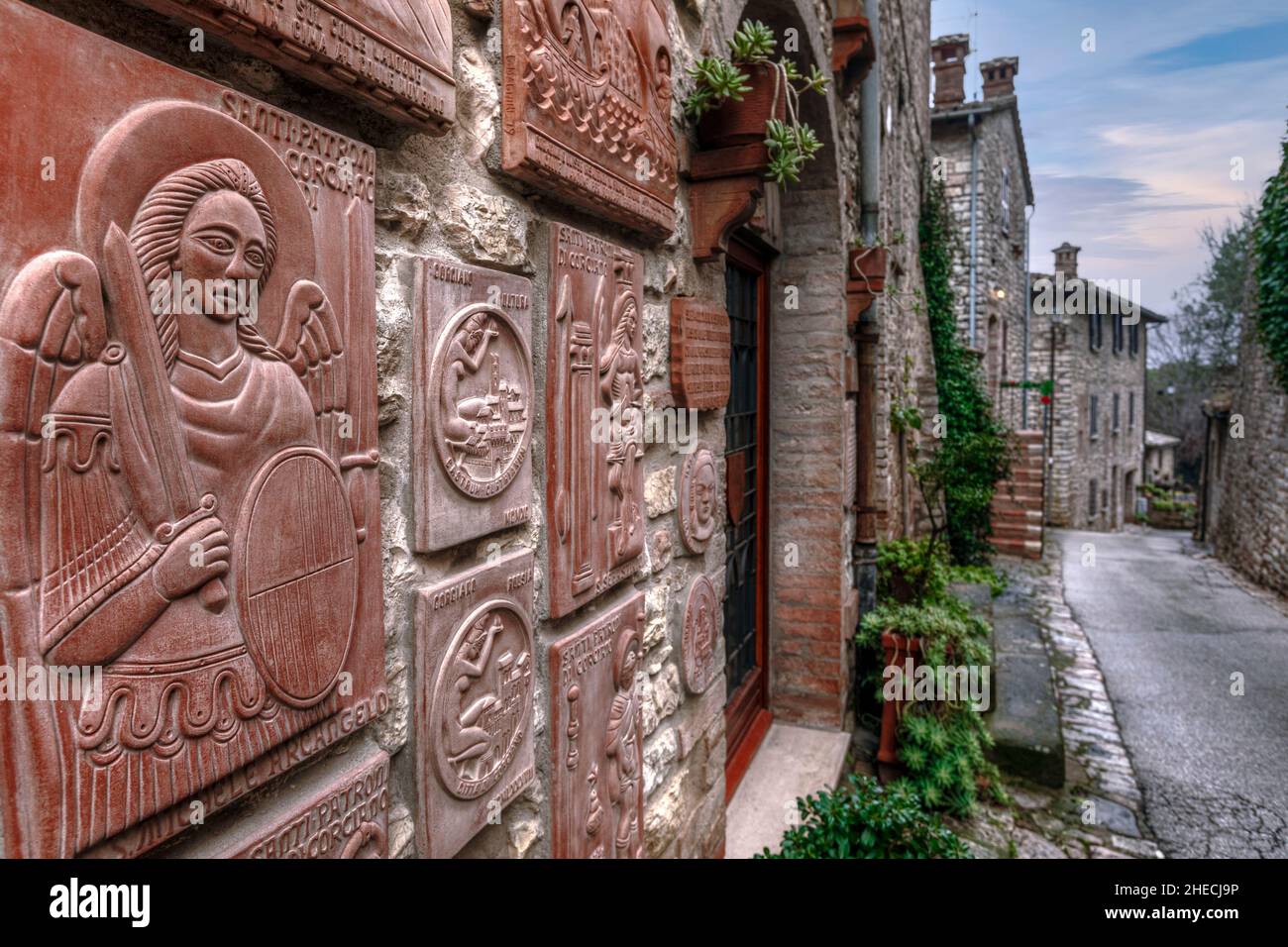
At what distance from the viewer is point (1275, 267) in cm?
844

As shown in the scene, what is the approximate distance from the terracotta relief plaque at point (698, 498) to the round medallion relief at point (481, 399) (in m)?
0.87

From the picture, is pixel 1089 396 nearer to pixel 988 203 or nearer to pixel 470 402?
pixel 988 203

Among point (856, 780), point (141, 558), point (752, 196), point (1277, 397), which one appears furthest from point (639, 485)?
point (1277, 397)

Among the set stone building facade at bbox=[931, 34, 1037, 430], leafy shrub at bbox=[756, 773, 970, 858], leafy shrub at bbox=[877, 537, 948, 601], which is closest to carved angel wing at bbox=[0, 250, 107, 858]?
leafy shrub at bbox=[756, 773, 970, 858]

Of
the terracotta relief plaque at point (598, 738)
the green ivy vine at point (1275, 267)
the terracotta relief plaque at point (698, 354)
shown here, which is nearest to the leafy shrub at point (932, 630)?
the terracotta relief plaque at point (698, 354)

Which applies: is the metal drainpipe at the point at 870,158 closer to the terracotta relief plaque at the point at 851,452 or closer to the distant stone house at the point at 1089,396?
Answer: the terracotta relief plaque at the point at 851,452

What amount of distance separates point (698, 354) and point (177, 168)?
1.56m

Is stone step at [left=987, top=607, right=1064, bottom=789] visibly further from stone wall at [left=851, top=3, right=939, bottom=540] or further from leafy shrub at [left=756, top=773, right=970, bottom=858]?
leafy shrub at [left=756, top=773, right=970, bottom=858]

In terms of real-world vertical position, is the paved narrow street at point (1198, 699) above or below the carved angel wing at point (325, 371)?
below

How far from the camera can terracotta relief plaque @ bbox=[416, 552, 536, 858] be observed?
3.66 ft

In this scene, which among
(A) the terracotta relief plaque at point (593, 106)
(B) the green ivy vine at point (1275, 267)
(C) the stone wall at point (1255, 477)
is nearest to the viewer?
(A) the terracotta relief plaque at point (593, 106)

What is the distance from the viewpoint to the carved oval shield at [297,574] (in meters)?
0.81

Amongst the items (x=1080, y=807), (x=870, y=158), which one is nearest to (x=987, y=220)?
(x=870, y=158)
